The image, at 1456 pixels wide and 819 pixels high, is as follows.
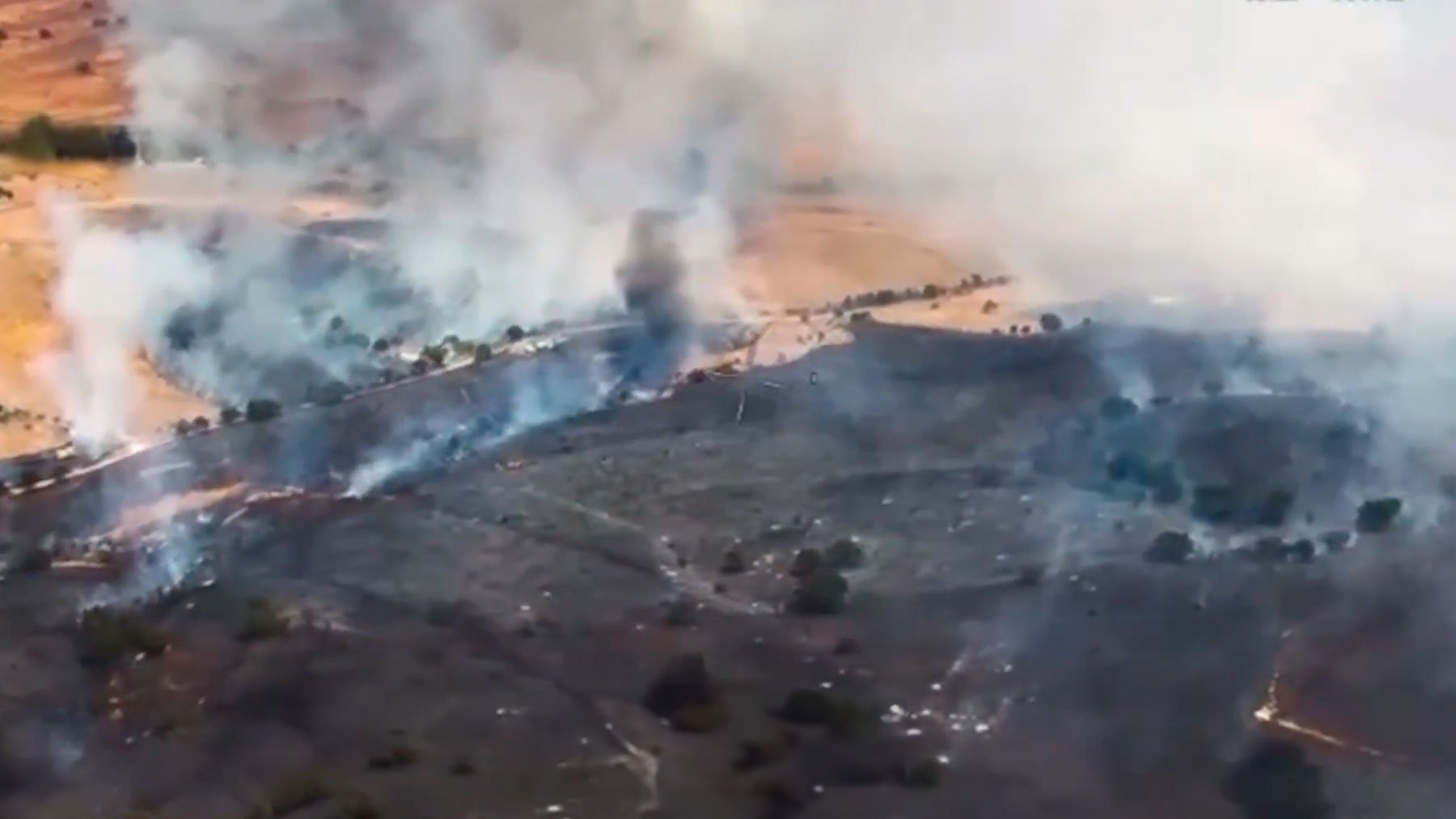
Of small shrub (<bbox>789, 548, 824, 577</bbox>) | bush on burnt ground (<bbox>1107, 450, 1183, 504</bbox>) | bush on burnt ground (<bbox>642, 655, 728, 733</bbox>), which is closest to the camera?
bush on burnt ground (<bbox>642, 655, 728, 733</bbox>)

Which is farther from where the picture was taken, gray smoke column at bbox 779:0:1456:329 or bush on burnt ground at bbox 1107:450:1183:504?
gray smoke column at bbox 779:0:1456:329

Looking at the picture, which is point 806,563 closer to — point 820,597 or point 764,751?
point 820,597

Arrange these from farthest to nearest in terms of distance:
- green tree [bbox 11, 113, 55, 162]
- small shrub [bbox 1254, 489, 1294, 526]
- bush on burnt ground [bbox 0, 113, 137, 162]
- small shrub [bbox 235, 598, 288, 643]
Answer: bush on burnt ground [bbox 0, 113, 137, 162] → green tree [bbox 11, 113, 55, 162] → small shrub [bbox 1254, 489, 1294, 526] → small shrub [bbox 235, 598, 288, 643]

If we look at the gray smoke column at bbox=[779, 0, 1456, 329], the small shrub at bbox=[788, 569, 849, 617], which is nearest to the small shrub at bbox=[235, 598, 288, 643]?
the small shrub at bbox=[788, 569, 849, 617]

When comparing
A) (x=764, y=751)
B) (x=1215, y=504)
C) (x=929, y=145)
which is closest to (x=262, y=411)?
(x=1215, y=504)

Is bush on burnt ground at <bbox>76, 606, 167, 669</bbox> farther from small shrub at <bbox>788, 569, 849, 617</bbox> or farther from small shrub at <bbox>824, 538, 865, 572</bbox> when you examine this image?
small shrub at <bbox>824, 538, 865, 572</bbox>
